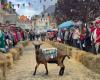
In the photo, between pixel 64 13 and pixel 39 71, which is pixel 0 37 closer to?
pixel 39 71

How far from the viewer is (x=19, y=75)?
1777 centimetres

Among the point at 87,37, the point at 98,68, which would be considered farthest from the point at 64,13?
the point at 98,68

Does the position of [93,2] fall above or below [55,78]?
above

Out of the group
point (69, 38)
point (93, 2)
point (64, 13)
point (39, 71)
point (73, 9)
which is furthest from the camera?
point (64, 13)

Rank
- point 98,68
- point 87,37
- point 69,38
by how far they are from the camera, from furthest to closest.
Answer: point 69,38
point 87,37
point 98,68

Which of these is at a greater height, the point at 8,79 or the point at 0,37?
the point at 0,37

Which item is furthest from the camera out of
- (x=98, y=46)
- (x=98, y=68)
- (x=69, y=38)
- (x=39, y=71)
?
(x=69, y=38)

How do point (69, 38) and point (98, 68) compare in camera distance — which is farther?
point (69, 38)

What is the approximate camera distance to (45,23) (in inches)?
6186

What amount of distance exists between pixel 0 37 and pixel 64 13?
35722 millimetres

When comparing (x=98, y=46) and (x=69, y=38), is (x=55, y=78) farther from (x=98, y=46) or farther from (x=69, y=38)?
(x=69, y=38)

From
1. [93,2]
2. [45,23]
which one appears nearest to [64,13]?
[93,2]

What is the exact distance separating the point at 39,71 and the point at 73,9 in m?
33.8

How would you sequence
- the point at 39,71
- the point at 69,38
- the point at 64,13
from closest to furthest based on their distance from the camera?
the point at 39,71 < the point at 69,38 < the point at 64,13
